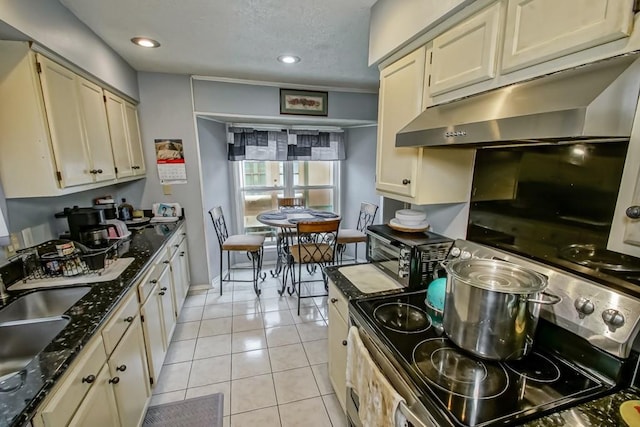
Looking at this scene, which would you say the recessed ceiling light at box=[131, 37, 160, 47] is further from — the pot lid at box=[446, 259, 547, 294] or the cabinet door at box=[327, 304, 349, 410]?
the pot lid at box=[446, 259, 547, 294]

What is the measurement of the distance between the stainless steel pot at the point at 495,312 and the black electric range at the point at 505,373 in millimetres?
69

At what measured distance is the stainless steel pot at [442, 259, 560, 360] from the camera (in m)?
0.91

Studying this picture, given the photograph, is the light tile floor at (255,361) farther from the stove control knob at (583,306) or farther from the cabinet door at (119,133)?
the cabinet door at (119,133)

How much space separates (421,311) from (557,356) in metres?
0.49

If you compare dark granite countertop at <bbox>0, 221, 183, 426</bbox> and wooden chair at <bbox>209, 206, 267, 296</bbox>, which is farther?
wooden chair at <bbox>209, 206, 267, 296</bbox>

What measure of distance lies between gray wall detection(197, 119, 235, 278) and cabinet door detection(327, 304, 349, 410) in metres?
2.17

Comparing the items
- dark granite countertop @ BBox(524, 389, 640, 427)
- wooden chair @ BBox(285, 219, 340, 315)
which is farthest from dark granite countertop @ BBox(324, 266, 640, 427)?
wooden chair @ BBox(285, 219, 340, 315)

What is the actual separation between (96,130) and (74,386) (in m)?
1.77

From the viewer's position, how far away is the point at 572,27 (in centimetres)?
77

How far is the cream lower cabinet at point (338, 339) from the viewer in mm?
1556

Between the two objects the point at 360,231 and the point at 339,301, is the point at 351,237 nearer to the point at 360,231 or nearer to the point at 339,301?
the point at 360,231

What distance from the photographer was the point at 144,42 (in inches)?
83.7

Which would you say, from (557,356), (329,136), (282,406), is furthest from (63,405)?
(329,136)

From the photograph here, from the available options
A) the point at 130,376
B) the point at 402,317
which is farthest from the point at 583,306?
the point at 130,376
